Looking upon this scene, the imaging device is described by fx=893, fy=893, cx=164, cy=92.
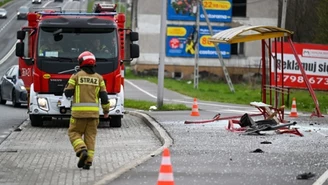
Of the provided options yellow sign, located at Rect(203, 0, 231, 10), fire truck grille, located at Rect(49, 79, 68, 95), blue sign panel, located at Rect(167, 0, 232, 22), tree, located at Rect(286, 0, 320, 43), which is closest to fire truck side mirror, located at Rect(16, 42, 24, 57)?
fire truck grille, located at Rect(49, 79, 68, 95)

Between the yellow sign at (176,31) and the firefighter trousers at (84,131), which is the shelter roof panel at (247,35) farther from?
Answer: the yellow sign at (176,31)

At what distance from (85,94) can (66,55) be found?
8.66 m

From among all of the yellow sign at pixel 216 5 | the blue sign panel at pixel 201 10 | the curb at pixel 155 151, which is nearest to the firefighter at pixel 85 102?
the curb at pixel 155 151

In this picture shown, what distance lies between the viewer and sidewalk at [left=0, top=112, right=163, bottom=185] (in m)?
12.8

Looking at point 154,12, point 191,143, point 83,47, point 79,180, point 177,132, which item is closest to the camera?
point 79,180

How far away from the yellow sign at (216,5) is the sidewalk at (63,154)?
4200 cm

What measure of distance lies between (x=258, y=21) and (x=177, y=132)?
156 feet

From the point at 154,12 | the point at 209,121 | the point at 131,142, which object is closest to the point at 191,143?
the point at 131,142

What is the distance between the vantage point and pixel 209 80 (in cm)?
6650

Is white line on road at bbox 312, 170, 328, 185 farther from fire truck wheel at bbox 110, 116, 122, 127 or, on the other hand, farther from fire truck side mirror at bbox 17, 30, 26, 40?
fire truck side mirror at bbox 17, 30, 26, 40

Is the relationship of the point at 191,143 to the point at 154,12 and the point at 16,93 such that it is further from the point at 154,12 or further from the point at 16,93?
the point at 154,12

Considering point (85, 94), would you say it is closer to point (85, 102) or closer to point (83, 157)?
point (85, 102)

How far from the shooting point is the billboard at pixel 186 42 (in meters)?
64.9

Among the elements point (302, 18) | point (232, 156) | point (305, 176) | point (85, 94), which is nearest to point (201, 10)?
point (302, 18)
